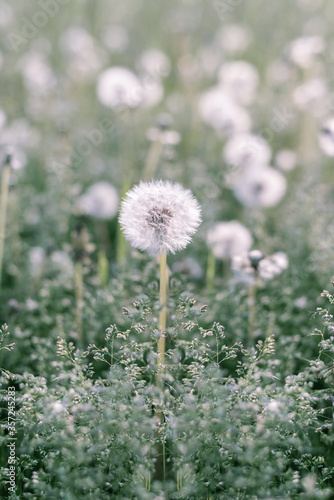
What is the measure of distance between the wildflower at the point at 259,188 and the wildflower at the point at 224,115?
2.33 ft

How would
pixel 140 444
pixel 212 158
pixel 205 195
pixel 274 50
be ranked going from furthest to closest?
pixel 274 50 → pixel 212 158 → pixel 205 195 → pixel 140 444

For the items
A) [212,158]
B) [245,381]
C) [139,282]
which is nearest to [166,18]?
[212,158]

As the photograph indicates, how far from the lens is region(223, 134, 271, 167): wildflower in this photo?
371cm

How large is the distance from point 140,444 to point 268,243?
189 cm

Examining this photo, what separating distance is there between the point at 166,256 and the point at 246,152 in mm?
1723

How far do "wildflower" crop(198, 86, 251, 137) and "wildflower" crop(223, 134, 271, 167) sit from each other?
0.28 m

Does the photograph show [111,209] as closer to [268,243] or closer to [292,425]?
[268,243]

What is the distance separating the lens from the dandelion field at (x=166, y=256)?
153cm

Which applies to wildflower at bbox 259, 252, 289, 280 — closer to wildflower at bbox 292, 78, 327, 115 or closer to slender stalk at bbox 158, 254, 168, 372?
slender stalk at bbox 158, 254, 168, 372

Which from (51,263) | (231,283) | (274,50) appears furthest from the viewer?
(274,50)

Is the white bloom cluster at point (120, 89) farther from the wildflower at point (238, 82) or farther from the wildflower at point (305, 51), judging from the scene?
the wildflower at point (305, 51)

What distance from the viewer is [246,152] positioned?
3705 millimetres

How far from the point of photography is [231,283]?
2.83 m

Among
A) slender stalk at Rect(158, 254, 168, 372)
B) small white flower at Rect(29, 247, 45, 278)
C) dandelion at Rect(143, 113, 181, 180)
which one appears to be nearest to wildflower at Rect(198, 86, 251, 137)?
dandelion at Rect(143, 113, 181, 180)
